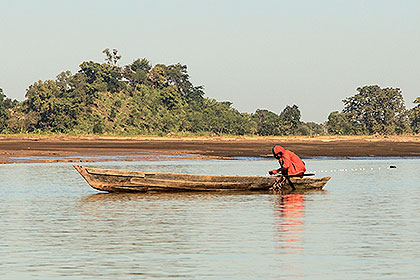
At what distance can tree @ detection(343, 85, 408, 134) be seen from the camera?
115 metres

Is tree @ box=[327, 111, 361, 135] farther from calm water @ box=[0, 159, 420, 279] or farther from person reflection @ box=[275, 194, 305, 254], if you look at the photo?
person reflection @ box=[275, 194, 305, 254]

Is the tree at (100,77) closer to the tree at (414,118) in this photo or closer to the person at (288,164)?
the tree at (414,118)

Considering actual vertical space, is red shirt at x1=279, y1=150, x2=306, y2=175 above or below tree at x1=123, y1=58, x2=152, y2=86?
→ below

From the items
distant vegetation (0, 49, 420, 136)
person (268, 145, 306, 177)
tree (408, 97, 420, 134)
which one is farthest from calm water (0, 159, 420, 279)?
tree (408, 97, 420, 134)

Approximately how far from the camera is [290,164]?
1179 inches

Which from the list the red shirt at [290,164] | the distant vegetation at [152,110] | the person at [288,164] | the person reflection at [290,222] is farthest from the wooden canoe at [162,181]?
the distant vegetation at [152,110]

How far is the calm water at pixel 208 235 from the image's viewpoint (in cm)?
1260

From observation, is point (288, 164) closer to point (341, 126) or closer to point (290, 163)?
point (290, 163)

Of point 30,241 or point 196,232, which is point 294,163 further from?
point 30,241

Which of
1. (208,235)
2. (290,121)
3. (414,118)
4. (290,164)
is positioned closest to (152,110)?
(290,121)

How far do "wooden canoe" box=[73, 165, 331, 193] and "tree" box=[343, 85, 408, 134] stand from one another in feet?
283

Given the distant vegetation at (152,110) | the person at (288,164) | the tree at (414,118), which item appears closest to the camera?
the person at (288,164)

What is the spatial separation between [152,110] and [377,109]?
34665mm

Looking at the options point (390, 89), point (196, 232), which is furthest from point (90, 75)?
point (196, 232)
